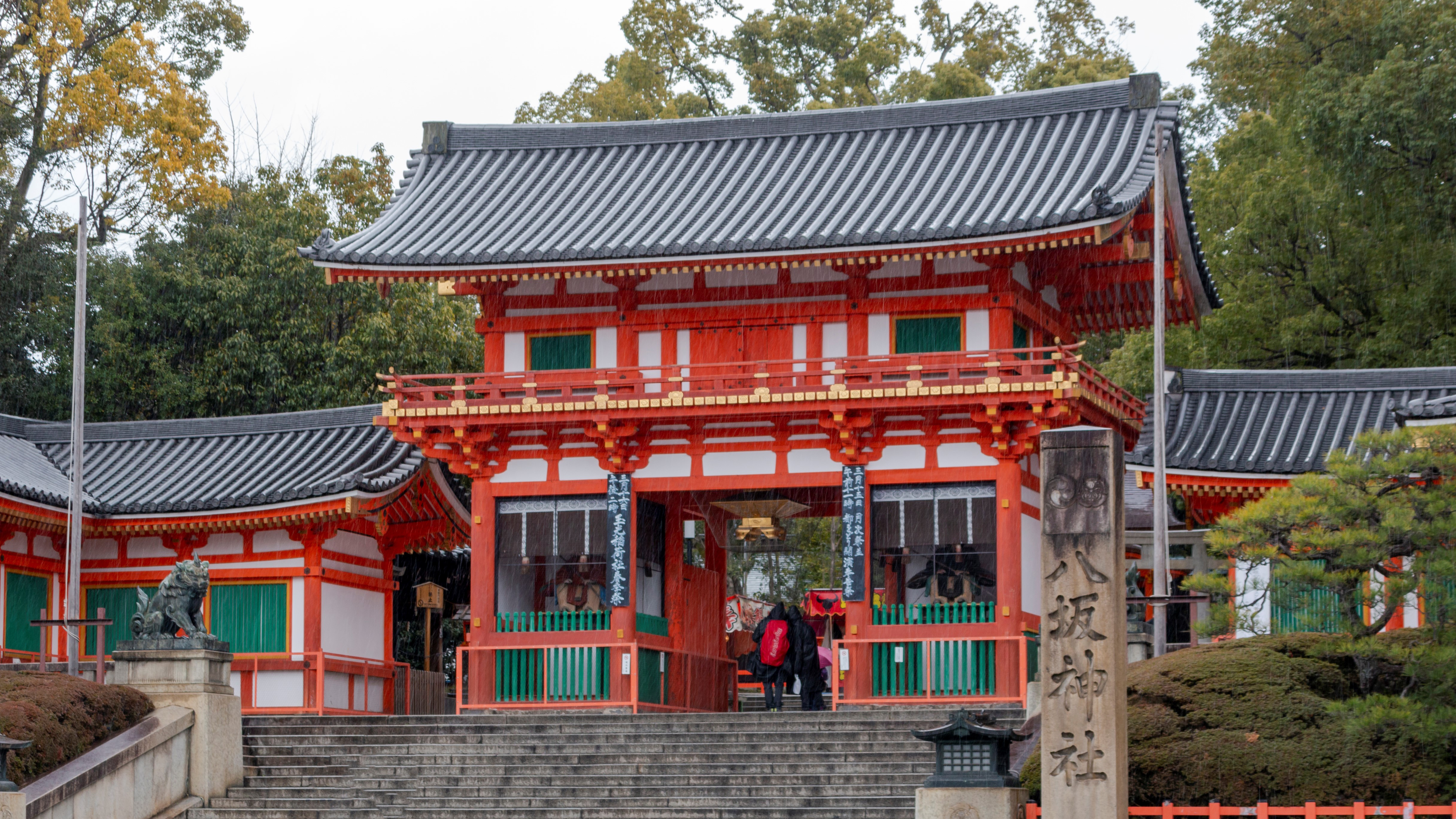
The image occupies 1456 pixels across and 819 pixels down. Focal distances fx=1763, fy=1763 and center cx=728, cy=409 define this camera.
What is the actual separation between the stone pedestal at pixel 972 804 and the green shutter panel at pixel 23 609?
1552 cm

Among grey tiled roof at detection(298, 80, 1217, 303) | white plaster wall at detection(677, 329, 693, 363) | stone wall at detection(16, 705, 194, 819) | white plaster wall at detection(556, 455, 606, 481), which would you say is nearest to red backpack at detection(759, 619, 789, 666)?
white plaster wall at detection(556, 455, 606, 481)

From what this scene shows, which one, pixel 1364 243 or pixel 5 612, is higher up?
pixel 1364 243

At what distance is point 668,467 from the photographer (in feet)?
78.0

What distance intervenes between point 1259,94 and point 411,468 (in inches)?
922

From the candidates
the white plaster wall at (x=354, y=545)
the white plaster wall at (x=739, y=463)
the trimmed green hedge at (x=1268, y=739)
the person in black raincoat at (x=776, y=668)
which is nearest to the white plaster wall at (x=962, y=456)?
the white plaster wall at (x=739, y=463)

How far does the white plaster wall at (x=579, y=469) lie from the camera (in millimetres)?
23891

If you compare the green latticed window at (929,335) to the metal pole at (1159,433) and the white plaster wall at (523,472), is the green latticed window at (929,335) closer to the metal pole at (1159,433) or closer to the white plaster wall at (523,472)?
the metal pole at (1159,433)

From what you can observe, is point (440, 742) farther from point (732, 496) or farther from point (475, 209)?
point (475, 209)

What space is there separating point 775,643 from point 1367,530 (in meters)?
9.65

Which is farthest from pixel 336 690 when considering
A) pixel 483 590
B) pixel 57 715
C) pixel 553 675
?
pixel 57 715

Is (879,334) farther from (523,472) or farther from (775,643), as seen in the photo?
(523,472)

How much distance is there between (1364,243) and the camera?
113 ft

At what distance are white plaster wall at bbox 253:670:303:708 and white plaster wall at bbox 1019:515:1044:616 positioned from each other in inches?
400

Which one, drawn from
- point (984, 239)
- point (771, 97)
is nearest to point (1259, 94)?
point (771, 97)
